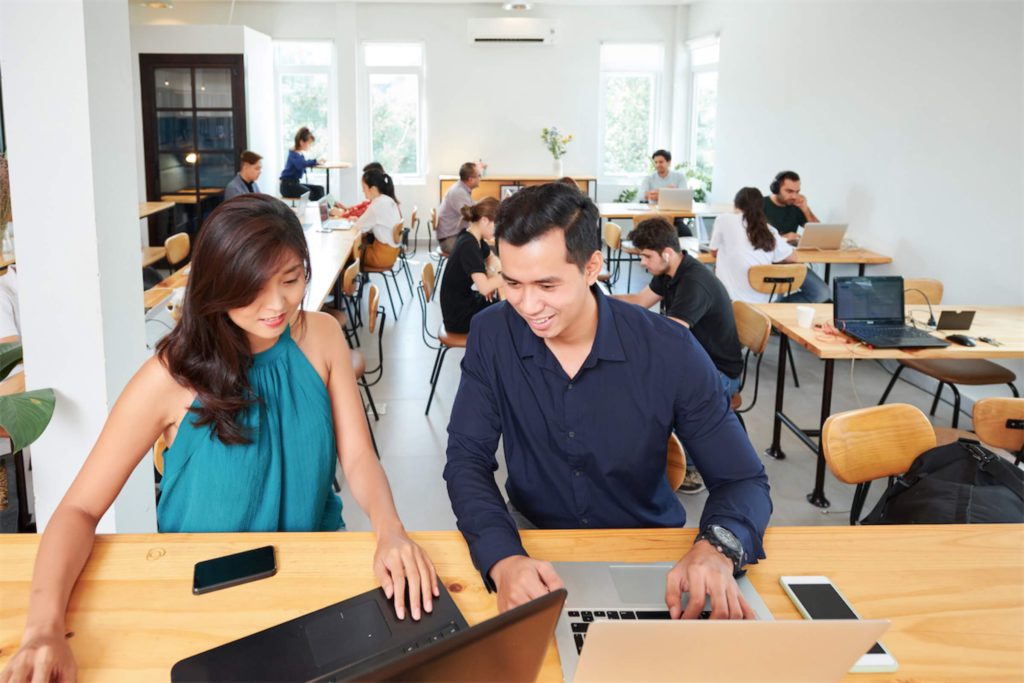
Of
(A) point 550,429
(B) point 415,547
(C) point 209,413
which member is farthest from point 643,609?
(C) point 209,413

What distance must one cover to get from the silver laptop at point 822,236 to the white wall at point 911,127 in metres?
0.26

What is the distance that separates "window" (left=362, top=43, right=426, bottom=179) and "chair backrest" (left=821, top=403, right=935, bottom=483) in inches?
357

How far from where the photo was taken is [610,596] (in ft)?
3.95

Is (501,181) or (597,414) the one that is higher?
(501,181)

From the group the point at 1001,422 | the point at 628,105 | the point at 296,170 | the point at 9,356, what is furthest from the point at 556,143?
the point at 9,356

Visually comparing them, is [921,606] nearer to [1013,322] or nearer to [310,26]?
[1013,322]

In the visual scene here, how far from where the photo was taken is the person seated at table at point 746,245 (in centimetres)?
505

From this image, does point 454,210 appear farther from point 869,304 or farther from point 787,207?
point 869,304

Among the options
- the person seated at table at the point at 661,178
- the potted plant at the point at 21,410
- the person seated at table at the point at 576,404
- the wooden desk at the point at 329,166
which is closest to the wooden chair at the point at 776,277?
the person seated at table at the point at 576,404

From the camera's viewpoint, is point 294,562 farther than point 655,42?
No

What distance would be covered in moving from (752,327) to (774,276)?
1.45 metres

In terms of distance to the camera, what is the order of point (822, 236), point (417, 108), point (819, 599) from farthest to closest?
point (417, 108) → point (822, 236) → point (819, 599)

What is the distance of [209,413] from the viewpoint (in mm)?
1474

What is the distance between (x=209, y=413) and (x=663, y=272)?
8.50 ft
